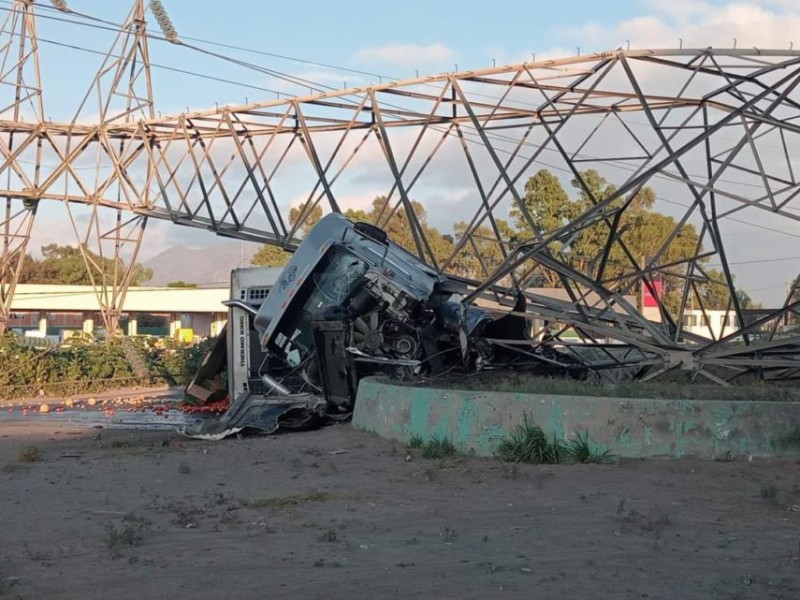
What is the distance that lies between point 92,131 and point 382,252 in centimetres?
2054

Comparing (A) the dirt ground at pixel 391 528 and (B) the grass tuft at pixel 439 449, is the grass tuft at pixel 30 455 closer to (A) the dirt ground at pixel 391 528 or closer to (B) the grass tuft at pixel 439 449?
(A) the dirt ground at pixel 391 528

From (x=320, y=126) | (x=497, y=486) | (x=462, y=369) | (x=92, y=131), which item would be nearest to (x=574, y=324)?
(x=462, y=369)

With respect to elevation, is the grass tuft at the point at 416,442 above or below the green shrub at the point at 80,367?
below

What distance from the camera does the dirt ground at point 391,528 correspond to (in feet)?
19.3

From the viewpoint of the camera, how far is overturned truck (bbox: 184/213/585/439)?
13.4 metres

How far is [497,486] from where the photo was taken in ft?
29.0

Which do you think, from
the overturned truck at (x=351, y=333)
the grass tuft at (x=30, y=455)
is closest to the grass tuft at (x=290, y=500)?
the grass tuft at (x=30, y=455)

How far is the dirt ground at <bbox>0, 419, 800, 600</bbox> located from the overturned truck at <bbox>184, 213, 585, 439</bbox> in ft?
7.55

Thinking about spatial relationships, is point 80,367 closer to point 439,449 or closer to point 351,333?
point 351,333

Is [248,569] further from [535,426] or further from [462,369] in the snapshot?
[462,369]

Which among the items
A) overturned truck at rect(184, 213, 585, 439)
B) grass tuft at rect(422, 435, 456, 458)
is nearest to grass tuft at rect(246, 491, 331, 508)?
grass tuft at rect(422, 435, 456, 458)

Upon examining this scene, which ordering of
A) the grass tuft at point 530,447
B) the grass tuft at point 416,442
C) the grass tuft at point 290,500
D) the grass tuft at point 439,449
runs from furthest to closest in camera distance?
the grass tuft at point 416,442 < the grass tuft at point 439,449 < the grass tuft at point 530,447 < the grass tuft at point 290,500

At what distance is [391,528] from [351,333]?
6121mm

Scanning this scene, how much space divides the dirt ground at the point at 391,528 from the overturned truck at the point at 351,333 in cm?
230
